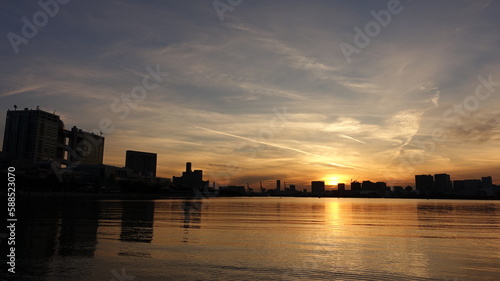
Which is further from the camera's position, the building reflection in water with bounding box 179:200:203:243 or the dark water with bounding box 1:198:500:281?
the building reflection in water with bounding box 179:200:203:243

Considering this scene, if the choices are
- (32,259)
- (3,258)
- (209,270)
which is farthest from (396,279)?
(3,258)

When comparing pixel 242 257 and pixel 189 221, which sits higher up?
pixel 189 221

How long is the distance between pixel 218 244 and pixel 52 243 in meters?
14.9

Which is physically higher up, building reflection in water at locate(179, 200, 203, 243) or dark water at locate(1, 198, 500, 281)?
building reflection in water at locate(179, 200, 203, 243)

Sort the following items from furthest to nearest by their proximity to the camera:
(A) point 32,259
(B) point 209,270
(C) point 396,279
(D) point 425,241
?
(D) point 425,241 → (A) point 32,259 → (B) point 209,270 → (C) point 396,279

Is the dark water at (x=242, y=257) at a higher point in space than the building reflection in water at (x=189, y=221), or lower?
lower

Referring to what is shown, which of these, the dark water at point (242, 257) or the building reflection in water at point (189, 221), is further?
the building reflection in water at point (189, 221)

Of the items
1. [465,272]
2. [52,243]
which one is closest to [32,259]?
[52,243]

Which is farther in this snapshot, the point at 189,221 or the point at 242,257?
the point at 189,221

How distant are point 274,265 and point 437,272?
11195 mm

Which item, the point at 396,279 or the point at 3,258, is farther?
the point at 3,258

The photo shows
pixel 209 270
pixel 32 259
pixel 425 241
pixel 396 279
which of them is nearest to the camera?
pixel 396 279

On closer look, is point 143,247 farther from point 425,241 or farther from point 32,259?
point 425,241

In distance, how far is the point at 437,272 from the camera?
2534 cm
